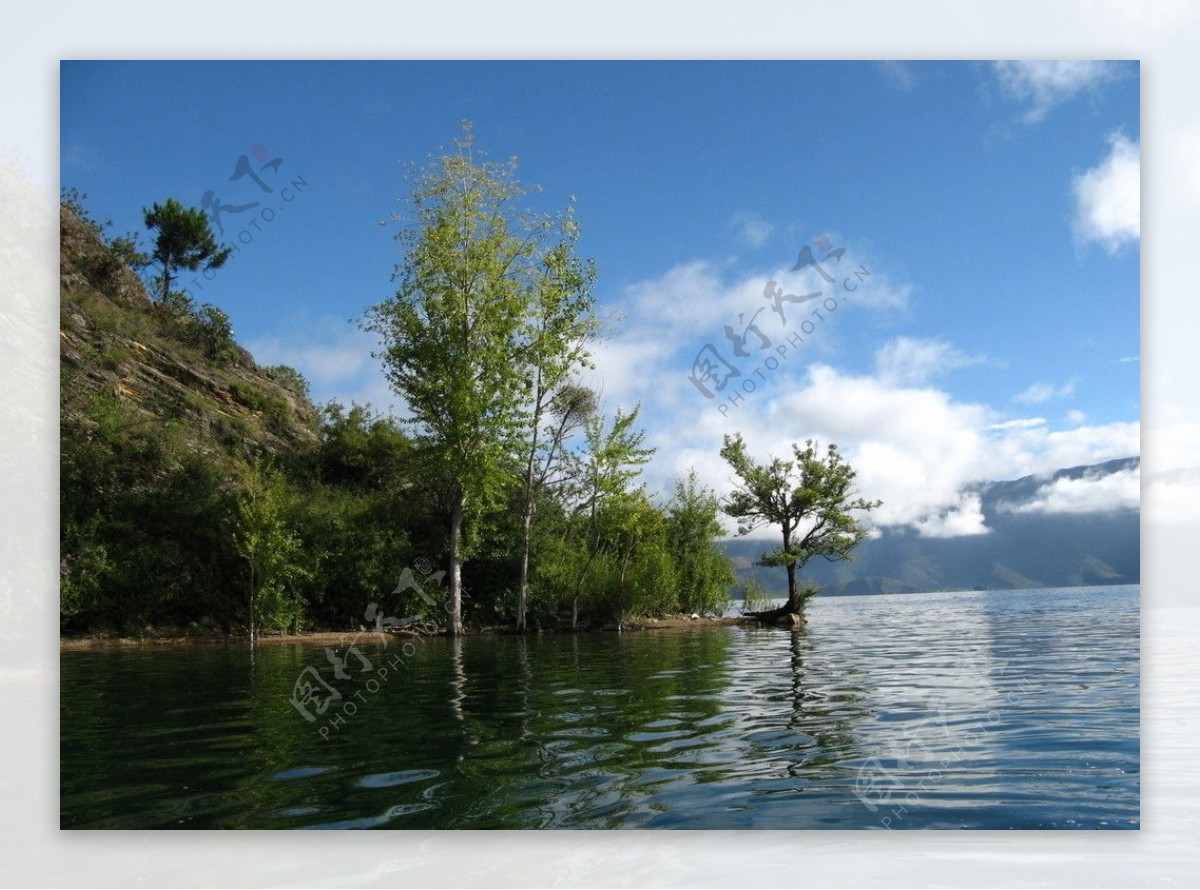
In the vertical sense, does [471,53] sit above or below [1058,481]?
above

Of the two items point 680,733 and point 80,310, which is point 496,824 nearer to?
point 680,733

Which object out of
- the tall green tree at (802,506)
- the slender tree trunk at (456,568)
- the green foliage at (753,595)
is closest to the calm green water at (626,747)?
the slender tree trunk at (456,568)

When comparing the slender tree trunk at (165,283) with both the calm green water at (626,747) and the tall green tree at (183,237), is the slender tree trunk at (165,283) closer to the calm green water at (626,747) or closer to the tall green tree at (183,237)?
the tall green tree at (183,237)

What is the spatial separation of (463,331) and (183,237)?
4519mm

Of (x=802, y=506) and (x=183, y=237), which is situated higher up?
(x=183, y=237)

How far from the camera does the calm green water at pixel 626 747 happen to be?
4.41 metres

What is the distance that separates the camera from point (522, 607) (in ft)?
57.9

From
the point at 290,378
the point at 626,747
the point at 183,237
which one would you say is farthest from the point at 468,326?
the point at 626,747

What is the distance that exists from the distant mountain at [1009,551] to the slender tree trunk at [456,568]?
6.55 m

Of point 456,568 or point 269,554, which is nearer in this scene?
point 269,554

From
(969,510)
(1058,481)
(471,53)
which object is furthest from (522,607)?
(471,53)

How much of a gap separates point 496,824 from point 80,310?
17.0 m

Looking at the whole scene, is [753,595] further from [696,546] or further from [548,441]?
[548,441]

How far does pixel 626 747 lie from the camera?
539 cm
